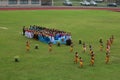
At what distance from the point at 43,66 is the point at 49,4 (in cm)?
6180

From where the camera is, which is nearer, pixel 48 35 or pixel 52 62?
pixel 52 62

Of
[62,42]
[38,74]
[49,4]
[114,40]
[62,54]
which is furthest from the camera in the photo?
[49,4]

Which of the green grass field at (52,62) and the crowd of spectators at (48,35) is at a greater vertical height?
the crowd of spectators at (48,35)

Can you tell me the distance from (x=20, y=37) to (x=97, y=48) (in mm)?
8710

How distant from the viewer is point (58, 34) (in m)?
30.4

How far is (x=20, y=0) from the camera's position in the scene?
76812 millimetres

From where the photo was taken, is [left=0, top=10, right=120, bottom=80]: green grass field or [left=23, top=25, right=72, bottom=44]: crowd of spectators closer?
[left=0, top=10, right=120, bottom=80]: green grass field

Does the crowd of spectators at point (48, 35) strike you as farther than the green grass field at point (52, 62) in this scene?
Yes

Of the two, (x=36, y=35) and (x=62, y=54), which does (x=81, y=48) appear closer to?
(x=62, y=54)

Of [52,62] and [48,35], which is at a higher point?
[48,35]

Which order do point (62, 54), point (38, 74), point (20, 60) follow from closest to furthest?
point (38, 74) < point (20, 60) < point (62, 54)

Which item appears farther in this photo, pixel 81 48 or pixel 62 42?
pixel 62 42

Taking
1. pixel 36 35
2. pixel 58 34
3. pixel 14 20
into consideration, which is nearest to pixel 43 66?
pixel 58 34

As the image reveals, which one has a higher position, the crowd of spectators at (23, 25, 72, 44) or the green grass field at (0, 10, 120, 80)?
the crowd of spectators at (23, 25, 72, 44)
